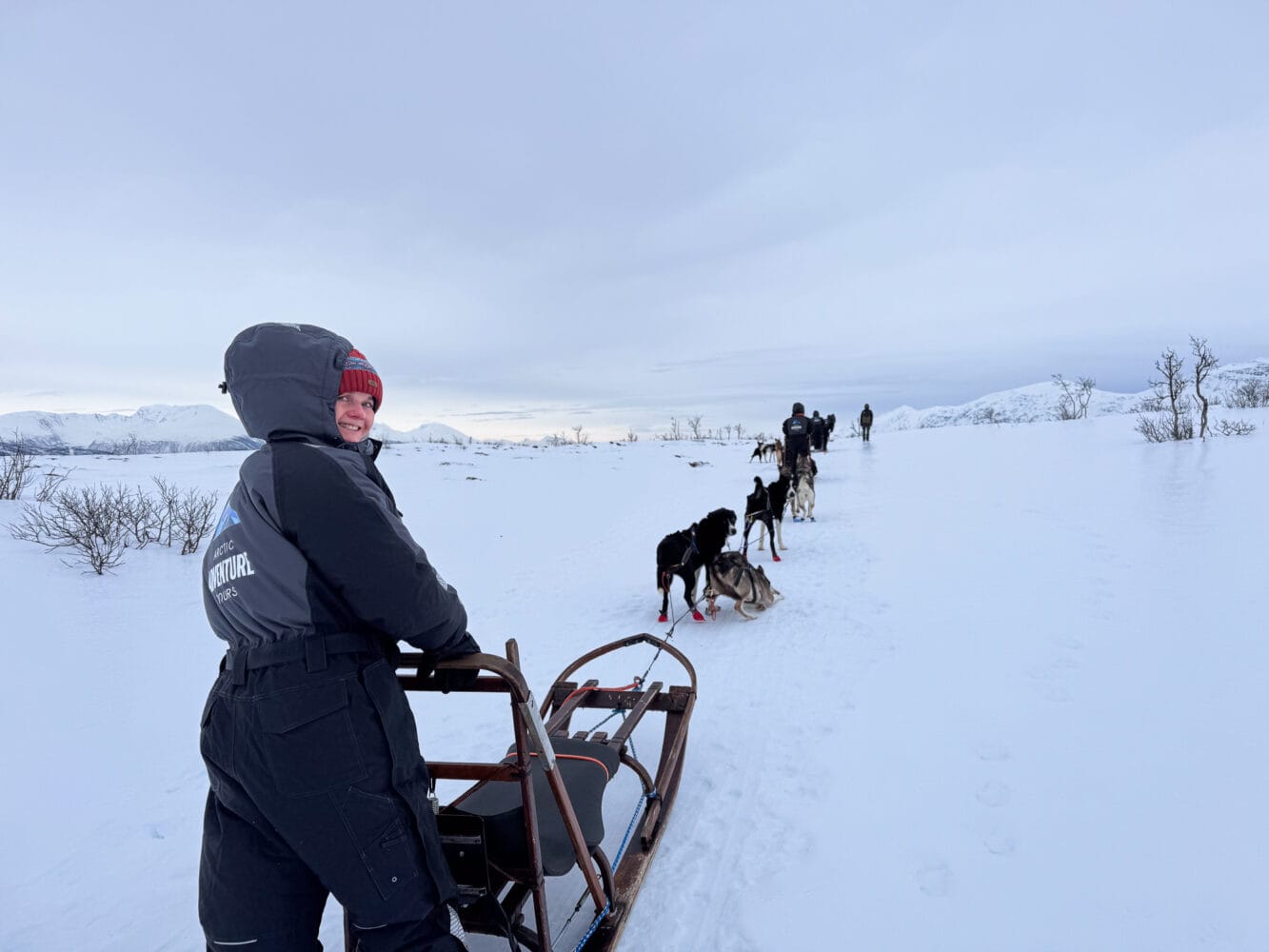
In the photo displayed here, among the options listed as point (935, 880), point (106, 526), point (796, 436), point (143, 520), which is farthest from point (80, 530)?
point (796, 436)

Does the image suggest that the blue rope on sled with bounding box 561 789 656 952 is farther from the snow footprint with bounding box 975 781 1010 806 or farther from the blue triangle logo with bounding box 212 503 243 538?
the blue triangle logo with bounding box 212 503 243 538

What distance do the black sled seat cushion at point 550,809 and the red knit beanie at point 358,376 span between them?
137 centimetres

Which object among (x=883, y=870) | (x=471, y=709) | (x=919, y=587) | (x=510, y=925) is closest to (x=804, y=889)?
(x=883, y=870)

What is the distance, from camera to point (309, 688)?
5.13ft

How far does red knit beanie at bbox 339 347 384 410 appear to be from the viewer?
182 cm

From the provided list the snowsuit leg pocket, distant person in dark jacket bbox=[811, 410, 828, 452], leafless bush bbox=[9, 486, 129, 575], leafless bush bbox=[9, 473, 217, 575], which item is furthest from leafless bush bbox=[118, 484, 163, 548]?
distant person in dark jacket bbox=[811, 410, 828, 452]

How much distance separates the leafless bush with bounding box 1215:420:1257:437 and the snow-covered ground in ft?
32.0

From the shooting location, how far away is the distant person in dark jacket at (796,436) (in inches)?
512

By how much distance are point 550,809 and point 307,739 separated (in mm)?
1396

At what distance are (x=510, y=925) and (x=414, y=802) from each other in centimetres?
76

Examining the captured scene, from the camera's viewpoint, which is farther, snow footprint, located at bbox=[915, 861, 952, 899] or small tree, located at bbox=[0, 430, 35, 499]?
small tree, located at bbox=[0, 430, 35, 499]

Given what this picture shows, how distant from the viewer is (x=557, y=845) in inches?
94.7

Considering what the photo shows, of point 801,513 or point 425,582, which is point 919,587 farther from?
point 425,582

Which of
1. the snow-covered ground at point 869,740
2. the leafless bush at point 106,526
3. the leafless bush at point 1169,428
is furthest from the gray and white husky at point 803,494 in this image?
the leafless bush at point 1169,428
